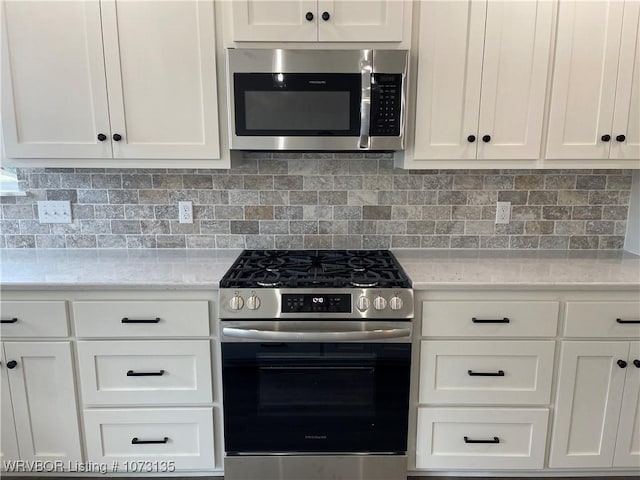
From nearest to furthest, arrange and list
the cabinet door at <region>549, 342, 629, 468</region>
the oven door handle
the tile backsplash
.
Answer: the oven door handle
the cabinet door at <region>549, 342, 629, 468</region>
the tile backsplash

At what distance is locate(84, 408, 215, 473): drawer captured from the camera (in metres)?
1.82

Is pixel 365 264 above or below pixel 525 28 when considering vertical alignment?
below

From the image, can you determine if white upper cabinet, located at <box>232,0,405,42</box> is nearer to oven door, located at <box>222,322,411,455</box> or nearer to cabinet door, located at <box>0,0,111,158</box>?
cabinet door, located at <box>0,0,111,158</box>

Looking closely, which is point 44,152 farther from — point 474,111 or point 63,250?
point 474,111

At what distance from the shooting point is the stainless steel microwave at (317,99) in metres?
1.75

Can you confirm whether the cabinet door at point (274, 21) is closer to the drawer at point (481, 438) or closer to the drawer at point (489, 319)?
Answer: the drawer at point (489, 319)

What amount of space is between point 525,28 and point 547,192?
0.83 meters

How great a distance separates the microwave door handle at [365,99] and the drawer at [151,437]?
132 centimetres

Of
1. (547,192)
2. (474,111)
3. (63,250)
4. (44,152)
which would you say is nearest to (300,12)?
(474,111)

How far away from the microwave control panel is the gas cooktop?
1.92 ft

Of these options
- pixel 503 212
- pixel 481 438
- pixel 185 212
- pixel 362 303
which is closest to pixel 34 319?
pixel 185 212

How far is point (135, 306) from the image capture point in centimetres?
173

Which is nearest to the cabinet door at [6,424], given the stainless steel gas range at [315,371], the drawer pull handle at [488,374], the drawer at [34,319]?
the drawer at [34,319]

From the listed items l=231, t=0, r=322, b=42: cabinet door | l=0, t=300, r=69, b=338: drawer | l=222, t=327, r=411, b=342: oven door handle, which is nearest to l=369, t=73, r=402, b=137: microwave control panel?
l=231, t=0, r=322, b=42: cabinet door
